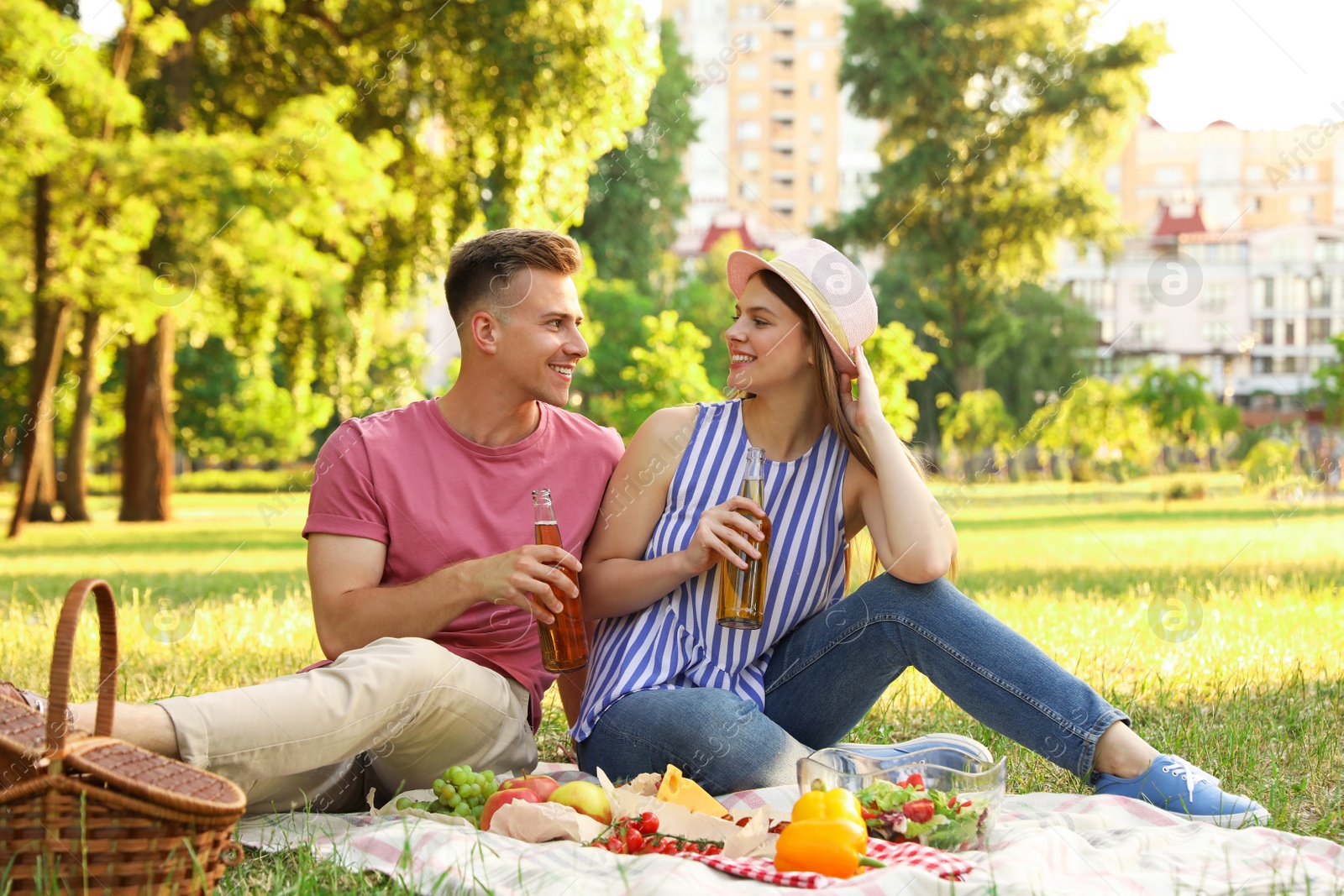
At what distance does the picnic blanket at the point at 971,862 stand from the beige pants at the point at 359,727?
0.15m

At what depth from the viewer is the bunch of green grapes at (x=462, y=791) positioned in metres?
2.73

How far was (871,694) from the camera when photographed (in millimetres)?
3180

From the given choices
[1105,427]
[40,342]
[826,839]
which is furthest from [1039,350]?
[826,839]

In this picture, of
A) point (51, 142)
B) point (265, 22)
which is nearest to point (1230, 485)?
point (265, 22)

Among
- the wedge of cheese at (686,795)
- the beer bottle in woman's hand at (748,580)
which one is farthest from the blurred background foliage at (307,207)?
the wedge of cheese at (686,795)

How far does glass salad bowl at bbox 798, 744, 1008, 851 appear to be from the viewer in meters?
2.52

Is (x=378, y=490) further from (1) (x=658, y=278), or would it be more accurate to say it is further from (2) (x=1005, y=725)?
(1) (x=658, y=278)

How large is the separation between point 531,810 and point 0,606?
5.75m

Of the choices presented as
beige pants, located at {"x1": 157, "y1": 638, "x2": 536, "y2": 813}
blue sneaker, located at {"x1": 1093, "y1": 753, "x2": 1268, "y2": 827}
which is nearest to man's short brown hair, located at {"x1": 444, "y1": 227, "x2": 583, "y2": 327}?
beige pants, located at {"x1": 157, "y1": 638, "x2": 536, "y2": 813}

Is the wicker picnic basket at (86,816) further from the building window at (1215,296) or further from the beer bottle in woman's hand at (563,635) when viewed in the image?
the building window at (1215,296)

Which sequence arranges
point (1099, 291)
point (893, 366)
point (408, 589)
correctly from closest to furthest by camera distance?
1. point (408, 589)
2. point (893, 366)
3. point (1099, 291)

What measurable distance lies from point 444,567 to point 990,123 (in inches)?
1072

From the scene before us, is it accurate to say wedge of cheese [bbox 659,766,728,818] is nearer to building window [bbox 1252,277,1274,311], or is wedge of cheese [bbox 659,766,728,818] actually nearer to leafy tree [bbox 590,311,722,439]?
leafy tree [bbox 590,311,722,439]

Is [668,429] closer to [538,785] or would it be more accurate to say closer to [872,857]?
[538,785]
